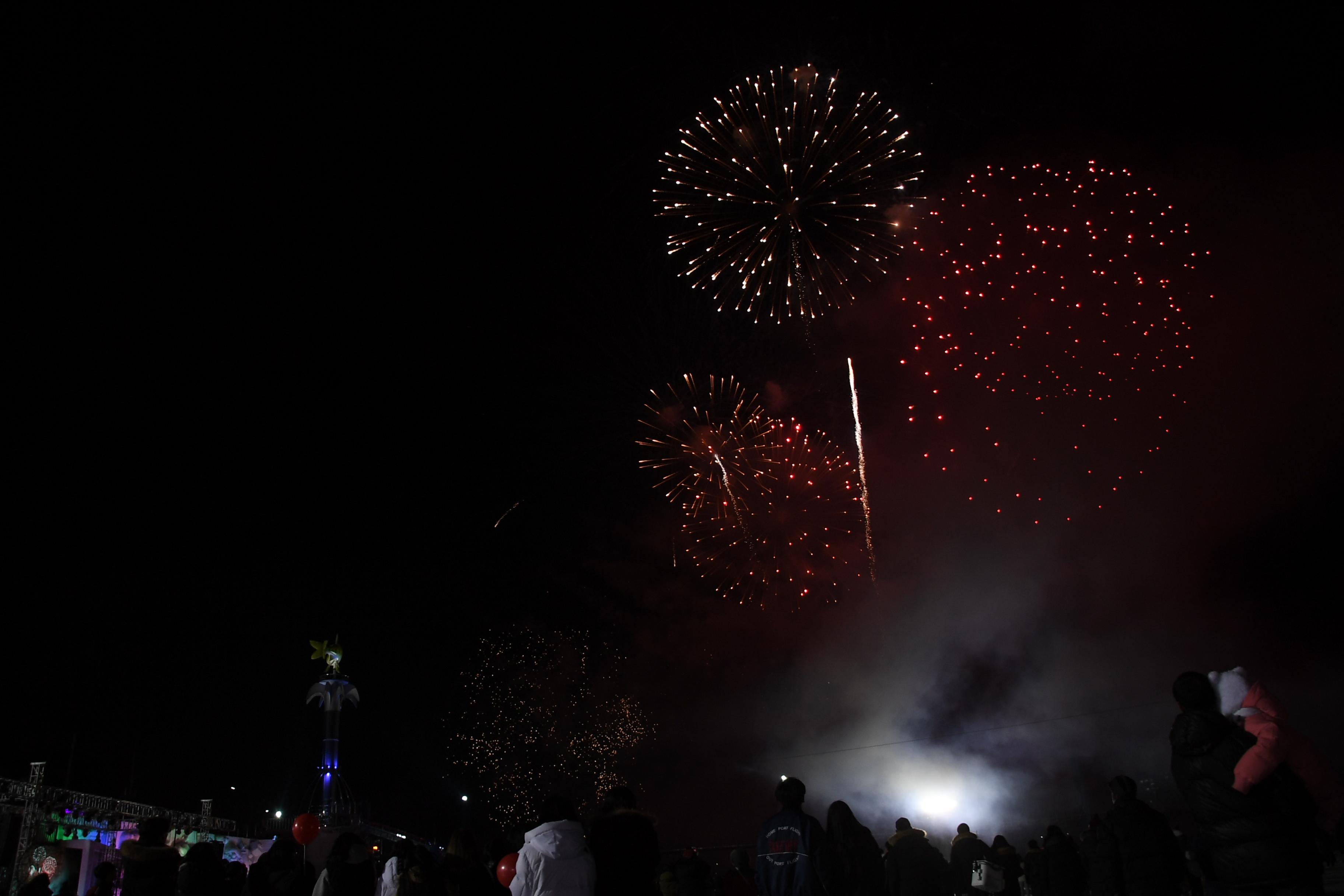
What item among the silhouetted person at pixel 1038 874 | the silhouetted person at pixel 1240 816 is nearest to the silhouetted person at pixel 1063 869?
the silhouetted person at pixel 1038 874

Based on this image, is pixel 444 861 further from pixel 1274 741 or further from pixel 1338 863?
pixel 1338 863

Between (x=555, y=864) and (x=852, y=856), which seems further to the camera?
(x=852, y=856)

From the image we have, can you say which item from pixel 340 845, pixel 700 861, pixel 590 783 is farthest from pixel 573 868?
pixel 590 783

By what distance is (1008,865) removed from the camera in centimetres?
909

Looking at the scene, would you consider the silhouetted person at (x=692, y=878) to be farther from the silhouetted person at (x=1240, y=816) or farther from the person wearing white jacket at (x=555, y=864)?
the silhouetted person at (x=1240, y=816)

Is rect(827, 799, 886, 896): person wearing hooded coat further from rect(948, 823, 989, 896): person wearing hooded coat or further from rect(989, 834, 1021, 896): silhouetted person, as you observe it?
rect(989, 834, 1021, 896): silhouetted person

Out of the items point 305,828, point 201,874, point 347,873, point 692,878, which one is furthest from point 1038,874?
point 305,828

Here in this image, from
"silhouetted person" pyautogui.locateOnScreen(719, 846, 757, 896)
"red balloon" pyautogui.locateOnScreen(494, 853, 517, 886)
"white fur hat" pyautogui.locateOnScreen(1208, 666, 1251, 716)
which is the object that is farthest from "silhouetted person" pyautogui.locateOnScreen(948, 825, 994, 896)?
"white fur hat" pyautogui.locateOnScreen(1208, 666, 1251, 716)

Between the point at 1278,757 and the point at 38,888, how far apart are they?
934 centimetres

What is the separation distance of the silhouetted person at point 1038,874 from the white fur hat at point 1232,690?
527 cm

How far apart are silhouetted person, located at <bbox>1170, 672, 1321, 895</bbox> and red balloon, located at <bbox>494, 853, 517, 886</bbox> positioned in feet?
17.4

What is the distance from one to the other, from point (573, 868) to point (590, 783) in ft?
126

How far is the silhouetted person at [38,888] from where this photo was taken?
751cm

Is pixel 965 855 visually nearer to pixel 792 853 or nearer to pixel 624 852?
pixel 792 853
